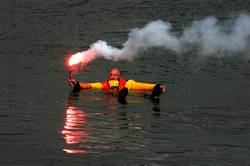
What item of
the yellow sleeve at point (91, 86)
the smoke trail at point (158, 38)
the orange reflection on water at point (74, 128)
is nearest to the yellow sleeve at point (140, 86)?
the yellow sleeve at point (91, 86)

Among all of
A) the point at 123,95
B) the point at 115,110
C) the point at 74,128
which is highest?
the point at 123,95

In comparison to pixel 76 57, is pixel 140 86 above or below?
below

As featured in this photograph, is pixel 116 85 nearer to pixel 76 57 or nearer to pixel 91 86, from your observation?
pixel 91 86

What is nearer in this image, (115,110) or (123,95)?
(115,110)

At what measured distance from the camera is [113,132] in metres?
34.3

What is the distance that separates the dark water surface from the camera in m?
29.8

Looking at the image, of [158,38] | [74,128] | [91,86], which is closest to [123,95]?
[91,86]

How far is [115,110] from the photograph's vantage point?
41000 mm

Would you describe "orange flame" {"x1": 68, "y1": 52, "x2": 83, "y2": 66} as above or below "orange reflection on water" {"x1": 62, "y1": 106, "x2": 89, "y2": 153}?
above

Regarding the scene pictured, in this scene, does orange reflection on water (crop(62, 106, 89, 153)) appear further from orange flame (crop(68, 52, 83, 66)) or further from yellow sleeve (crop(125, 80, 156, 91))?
orange flame (crop(68, 52, 83, 66))

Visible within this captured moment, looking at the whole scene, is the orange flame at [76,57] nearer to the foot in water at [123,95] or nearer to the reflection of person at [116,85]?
the reflection of person at [116,85]

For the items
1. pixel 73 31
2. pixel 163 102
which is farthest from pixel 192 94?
pixel 73 31

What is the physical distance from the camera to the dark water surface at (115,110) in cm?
2977

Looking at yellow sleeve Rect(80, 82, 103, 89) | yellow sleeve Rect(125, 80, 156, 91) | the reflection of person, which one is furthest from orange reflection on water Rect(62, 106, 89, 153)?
yellow sleeve Rect(125, 80, 156, 91)
